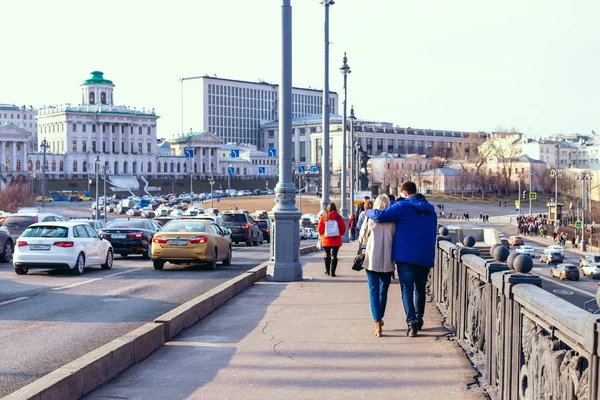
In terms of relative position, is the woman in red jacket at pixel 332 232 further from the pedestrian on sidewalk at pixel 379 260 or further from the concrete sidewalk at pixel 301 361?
the pedestrian on sidewalk at pixel 379 260

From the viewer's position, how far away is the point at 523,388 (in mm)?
6520

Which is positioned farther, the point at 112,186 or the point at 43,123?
the point at 43,123

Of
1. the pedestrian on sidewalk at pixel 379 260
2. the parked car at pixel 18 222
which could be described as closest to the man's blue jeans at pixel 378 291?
the pedestrian on sidewalk at pixel 379 260

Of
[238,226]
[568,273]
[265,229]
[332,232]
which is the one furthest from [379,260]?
[265,229]

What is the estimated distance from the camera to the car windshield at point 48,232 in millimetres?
23250

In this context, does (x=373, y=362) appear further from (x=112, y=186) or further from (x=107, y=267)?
(x=112, y=186)

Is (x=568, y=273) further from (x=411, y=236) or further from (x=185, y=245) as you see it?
(x=411, y=236)

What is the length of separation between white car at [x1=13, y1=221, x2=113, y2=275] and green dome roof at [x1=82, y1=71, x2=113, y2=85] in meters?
178

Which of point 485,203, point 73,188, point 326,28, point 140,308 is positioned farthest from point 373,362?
point 73,188

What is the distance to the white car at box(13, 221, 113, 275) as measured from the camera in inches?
901

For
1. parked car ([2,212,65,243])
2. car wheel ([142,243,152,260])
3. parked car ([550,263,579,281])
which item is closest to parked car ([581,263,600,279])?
parked car ([550,263,579,281])

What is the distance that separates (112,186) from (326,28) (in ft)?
482

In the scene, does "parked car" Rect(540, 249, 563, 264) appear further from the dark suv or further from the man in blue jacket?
the man in blue jacket

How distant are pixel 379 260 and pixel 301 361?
2.05 m
